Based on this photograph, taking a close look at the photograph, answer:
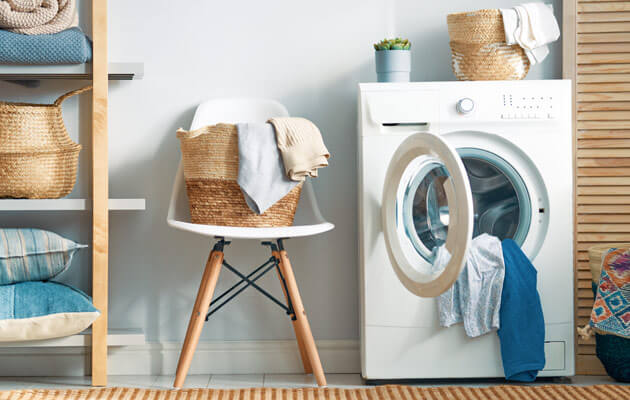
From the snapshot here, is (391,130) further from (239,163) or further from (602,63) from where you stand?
(602,63)

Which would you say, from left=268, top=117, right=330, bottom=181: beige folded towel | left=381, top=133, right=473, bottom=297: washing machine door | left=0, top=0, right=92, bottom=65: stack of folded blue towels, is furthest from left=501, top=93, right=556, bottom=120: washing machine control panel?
left=0, top=0, right=92, bottom=65: stack of folded blue towels

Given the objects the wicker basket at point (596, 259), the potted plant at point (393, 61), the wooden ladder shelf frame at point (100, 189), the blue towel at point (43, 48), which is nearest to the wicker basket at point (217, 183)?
the wooden ladder shelf frame at point (100, 189)

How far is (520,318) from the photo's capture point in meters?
1.86

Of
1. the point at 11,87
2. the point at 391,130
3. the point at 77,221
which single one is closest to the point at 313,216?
the point at 391,130

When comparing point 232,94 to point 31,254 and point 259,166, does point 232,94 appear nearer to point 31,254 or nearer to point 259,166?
point 259,166

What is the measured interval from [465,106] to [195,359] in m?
1.23

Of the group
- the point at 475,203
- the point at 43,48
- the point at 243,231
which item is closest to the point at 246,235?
the point at 243,231

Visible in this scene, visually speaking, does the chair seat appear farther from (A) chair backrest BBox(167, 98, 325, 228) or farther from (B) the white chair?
(A) chair backrest BBox(167, 98, 325, 228)

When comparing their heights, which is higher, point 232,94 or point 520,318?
point 232,94

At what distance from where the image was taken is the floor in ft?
6.52

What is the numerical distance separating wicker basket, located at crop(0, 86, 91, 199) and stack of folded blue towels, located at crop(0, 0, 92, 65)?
0.16 metres

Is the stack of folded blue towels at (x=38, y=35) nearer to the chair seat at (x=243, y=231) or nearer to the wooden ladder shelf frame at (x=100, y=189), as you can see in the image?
the wooden ladder shelf frame at (x=100, y=189)

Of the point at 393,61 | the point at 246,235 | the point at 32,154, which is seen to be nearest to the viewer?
the point at 246,235

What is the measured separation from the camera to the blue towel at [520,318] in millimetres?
1854
